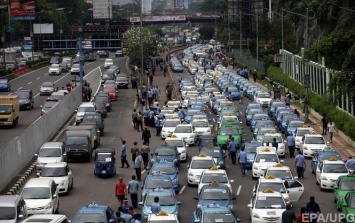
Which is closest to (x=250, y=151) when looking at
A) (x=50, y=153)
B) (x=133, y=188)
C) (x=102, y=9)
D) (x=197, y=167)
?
(x=197, y=167)

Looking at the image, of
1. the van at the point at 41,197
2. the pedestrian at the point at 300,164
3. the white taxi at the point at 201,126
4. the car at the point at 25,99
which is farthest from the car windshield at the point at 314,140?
the car at the point at 25,99

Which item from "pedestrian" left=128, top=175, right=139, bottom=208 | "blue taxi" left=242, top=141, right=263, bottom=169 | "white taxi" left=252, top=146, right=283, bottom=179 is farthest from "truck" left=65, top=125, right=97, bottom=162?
"pedestrian" left=128, top=175, right=139, bottom=208

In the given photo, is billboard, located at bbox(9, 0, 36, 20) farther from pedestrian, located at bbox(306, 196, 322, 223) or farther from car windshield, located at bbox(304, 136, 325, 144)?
pedestrian, located at bbox(306, 196, 322, 223)

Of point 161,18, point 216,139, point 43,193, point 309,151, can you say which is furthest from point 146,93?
point 161,18

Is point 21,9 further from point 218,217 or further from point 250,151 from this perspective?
point 218,217

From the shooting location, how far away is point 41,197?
32.7 metres

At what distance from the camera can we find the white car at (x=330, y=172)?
37.6 m

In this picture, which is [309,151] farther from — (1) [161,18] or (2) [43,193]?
(1) [161,18]

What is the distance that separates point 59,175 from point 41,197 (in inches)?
205

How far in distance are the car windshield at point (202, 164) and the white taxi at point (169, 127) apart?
14.2 metres

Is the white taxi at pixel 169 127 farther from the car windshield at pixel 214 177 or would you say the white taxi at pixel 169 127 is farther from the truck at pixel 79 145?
the car windshield at pixel 214 177

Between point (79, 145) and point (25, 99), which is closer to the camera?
point (79, 145)

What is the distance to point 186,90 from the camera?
79.8m

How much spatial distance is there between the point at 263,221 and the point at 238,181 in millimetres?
10808
